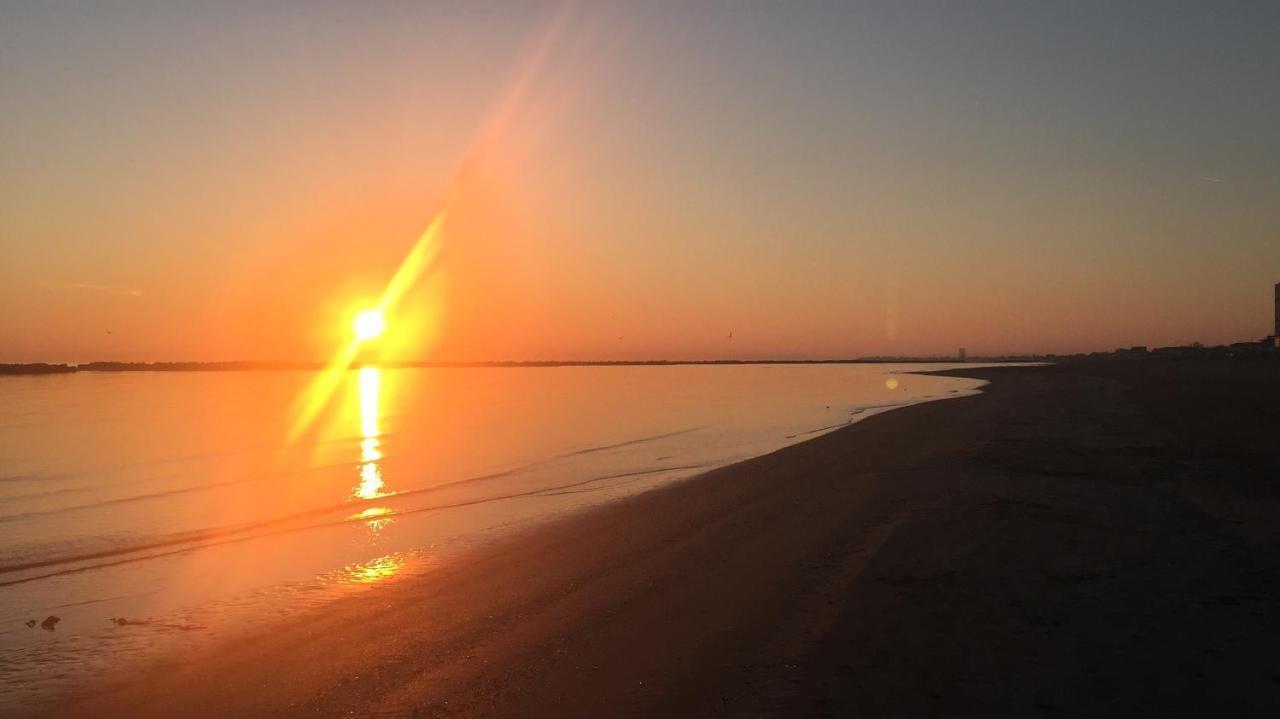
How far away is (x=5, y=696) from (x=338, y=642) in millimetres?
3292

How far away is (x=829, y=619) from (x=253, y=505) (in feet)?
59.1

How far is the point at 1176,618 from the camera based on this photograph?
7.99 meters

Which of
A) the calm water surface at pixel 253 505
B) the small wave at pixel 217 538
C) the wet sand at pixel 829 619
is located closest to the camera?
the wet sand at pixel 829 619

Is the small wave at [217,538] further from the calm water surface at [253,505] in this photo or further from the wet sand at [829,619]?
the wet sand at [829,619]

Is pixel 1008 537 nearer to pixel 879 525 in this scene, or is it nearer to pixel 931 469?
pixel 879 525

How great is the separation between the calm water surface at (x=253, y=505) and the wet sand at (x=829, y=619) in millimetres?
1595

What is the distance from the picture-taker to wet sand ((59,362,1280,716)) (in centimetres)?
680

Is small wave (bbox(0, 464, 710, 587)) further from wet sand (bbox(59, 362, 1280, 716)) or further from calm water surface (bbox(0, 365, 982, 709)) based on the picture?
wet sand (bbox(59, 362, 1280, 716))

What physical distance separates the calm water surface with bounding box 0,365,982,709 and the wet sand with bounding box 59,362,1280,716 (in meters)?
1.59

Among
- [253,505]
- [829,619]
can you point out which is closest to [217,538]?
[253,505]

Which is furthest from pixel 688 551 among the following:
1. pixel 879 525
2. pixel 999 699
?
pixel 999 699

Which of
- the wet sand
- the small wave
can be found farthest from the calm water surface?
the wet sand

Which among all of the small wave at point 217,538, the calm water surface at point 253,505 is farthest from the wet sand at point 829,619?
the small wave at point 217,538

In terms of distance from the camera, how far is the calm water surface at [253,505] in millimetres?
10984
